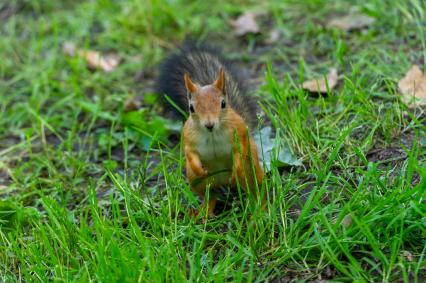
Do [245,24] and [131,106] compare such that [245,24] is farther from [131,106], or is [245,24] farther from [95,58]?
[131,106]

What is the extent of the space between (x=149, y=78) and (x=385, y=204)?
2.50 m

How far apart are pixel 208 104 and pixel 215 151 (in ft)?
0.68

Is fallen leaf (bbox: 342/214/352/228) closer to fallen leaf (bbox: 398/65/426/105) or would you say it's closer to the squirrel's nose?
the squirrel's nose

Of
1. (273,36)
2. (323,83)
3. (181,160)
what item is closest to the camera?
(181,160)

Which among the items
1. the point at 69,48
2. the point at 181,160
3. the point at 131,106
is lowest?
the point at 131,106

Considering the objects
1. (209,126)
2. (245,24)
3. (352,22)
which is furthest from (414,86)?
(245,24)

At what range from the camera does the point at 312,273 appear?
2303 millimetres

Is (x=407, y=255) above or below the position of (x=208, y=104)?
below

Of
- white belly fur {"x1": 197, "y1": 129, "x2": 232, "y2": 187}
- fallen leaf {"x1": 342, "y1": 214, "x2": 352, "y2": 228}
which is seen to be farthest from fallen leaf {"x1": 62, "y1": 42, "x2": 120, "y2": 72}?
fallen leaf {"x1": 342, "y1": 214, "x2": 352, "y2": 228}

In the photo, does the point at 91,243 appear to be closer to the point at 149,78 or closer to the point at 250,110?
the point at 250,110

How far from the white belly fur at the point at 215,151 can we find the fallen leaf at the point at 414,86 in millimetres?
1001

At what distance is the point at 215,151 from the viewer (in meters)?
2.68

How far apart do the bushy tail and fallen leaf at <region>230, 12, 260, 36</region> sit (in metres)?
1.20

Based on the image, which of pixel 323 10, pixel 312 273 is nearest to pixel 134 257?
pixel 312 273
